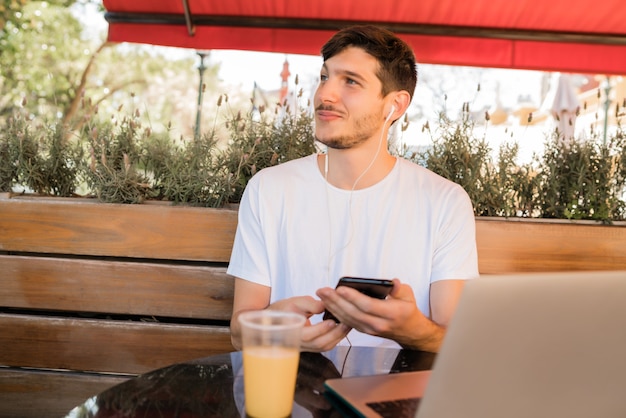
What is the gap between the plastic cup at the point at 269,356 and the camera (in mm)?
850

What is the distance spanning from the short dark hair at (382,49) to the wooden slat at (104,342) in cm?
105

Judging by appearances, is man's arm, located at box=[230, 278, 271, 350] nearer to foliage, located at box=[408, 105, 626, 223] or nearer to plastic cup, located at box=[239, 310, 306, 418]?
plastic cup, located at box=[239, 310, 306, 418]

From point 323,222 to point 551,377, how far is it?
1.12 m

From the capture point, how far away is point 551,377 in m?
0.74

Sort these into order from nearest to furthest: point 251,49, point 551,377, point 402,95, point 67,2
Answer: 1. point 551,377
2. point 402,95
3. point 251,49
4. point 67,2

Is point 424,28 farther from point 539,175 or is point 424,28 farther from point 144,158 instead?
point 144,158

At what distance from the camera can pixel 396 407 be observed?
903 mm

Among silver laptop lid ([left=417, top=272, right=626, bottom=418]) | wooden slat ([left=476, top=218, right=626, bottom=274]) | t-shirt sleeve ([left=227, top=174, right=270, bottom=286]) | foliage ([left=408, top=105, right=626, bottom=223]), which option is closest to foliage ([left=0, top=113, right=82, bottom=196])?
t-shirt sleeve ([left=227, top=174, right=270, bottom=286])

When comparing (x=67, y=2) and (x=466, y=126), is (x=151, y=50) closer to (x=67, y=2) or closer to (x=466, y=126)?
(x=67, y=2)

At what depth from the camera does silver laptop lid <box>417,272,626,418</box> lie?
679mm

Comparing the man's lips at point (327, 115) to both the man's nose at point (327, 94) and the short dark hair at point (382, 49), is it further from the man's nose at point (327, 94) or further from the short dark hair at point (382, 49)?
the short dark hair at point (382, 49)

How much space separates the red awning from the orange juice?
271 cm

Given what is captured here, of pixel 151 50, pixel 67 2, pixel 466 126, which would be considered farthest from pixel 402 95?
pixel 151 50

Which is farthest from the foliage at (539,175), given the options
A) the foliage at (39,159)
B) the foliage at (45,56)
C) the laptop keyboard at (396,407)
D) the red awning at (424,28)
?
the foliage at (45,56)
